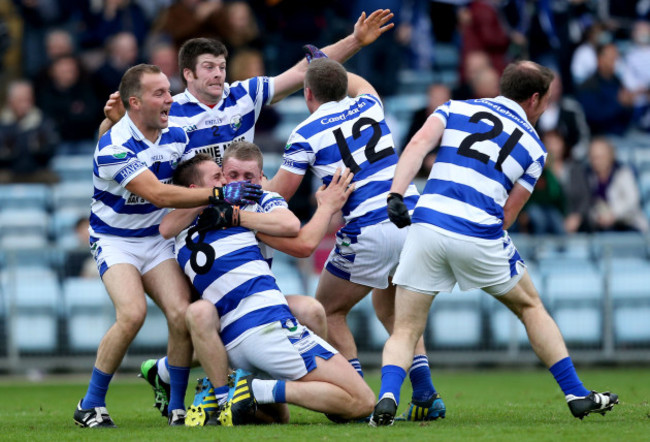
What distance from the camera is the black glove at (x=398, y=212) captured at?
20.1ft

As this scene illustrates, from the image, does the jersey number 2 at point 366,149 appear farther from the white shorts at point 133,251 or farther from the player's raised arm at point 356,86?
the white shorts at point 133,251

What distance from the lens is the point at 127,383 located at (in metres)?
11.6

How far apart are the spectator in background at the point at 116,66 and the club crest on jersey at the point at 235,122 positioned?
6.46 meters

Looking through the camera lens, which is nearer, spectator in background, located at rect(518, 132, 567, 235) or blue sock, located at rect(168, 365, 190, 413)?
blue sock, located at rect(168, 365, 190, 413)

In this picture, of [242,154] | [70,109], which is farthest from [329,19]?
[242,154]

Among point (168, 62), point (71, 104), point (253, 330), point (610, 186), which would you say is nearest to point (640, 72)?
point (610, 186)

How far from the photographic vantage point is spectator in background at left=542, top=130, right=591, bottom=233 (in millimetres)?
12820

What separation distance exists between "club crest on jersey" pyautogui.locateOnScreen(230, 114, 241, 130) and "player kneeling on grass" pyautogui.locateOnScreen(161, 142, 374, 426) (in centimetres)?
70

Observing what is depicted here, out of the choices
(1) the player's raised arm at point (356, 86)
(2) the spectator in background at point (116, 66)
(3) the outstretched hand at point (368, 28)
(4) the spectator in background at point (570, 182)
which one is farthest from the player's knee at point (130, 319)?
(2) the spectator in background at point (116, 66)

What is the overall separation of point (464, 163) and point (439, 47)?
961 centimetres

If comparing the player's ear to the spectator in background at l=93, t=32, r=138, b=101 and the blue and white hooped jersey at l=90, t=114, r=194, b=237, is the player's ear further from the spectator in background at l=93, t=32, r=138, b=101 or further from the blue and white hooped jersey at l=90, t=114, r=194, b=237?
the spectator in background at l=93, t=32, r=138, b=101

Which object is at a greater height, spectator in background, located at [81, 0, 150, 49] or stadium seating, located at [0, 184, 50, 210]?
spectator in background, located at [81, 0, 150, 49]

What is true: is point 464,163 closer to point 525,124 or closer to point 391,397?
point 525,124

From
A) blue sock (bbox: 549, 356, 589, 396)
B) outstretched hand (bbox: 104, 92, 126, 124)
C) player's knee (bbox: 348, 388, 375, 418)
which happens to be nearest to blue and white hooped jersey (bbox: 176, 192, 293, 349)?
player's knee (bbox: 348, 388, 375, 418)
